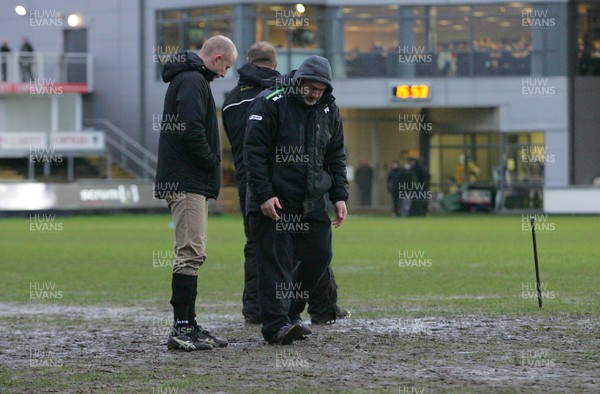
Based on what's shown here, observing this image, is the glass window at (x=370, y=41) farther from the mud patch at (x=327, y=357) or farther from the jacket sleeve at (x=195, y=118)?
the jacket sleeve at (x=195, y=118)

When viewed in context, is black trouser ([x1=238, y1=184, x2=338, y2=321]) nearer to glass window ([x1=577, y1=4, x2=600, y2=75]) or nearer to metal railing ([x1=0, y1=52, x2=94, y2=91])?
glass window ([x1=577, y1=4, x2=600, y2=75])

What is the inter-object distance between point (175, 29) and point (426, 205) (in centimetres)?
1247

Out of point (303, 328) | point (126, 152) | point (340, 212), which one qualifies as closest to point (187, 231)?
point (303, 328)

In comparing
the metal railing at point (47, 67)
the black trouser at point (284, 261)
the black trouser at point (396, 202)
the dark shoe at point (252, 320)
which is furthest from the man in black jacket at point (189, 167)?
the metal railing at point (47, 67)

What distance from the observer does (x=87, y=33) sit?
5475 cm

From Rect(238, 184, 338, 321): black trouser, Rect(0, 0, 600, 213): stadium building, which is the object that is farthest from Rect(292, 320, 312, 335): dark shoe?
Rect(0, 0, 600, 213): stadium building

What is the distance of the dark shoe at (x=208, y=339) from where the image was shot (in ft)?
34.2

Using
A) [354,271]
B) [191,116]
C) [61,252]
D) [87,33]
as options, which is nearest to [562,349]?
[191,116]

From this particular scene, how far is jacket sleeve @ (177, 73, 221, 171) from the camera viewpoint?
10406 mm

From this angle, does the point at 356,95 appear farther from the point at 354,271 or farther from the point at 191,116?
the point at 191,116

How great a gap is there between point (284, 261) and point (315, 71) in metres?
1.51

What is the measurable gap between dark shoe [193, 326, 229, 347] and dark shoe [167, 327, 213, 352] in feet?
0.11

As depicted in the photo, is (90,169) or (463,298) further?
(90,169)

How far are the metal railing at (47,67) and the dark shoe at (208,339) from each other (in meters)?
41.3
